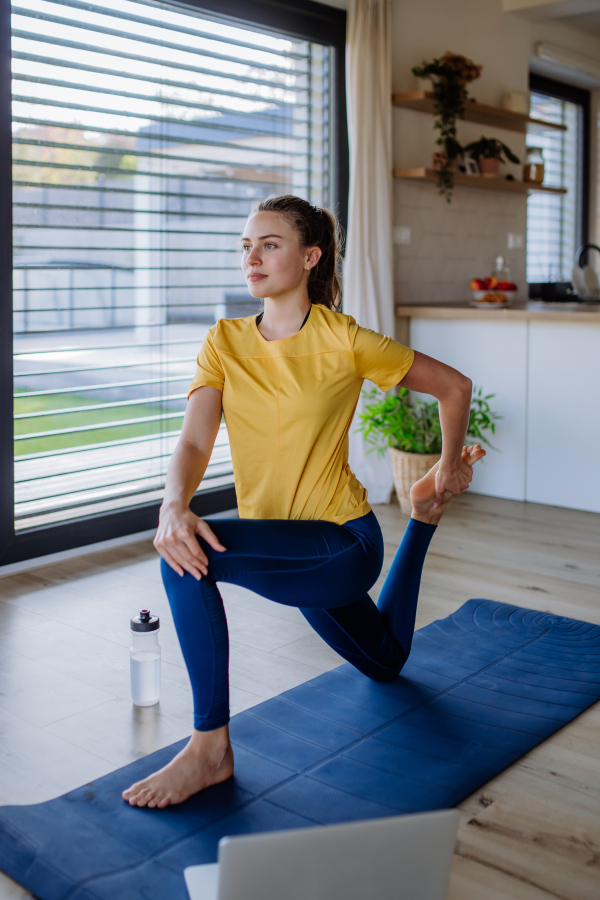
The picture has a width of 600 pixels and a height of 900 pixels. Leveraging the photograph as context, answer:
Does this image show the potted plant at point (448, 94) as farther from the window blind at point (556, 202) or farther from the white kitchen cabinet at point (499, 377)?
the window blind at point (556, 202)

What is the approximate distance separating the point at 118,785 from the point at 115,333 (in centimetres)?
205

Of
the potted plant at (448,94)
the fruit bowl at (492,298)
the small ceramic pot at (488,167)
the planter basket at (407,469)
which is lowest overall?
the planter basket at (407,469)

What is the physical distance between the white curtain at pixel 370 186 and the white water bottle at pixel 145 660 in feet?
7.08

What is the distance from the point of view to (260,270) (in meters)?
1.78

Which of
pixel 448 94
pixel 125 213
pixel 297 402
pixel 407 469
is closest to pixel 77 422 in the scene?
pixel 125 213

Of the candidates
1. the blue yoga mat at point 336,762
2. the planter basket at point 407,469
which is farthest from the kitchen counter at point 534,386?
the blue yoga mat at point 336,762

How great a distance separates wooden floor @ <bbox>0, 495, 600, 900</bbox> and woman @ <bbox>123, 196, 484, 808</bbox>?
309 millimetres

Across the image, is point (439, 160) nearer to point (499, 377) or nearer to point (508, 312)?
point (508, 312)

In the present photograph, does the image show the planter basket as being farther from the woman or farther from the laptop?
the laptop

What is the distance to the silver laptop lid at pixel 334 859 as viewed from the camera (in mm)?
1074

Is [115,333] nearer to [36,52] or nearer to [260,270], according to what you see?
[36,52]

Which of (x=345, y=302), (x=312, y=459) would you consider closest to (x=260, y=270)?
(x=312, y=459)

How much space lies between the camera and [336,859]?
1087 mm

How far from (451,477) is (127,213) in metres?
1.99
